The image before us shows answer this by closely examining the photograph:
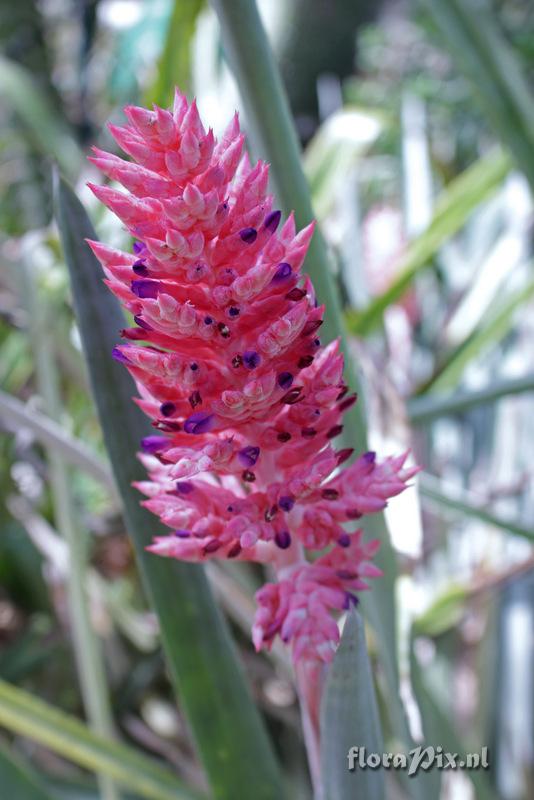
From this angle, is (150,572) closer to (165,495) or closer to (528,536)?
(165,495)

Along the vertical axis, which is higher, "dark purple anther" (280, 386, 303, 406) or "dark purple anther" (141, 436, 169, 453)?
"dark purple anther" (280, 386, 303, 406)

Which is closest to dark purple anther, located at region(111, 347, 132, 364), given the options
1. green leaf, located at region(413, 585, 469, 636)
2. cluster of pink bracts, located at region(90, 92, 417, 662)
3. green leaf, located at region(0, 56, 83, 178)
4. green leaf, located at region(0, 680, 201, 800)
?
cluster of pink bracts, located at region(90, 92, 417, 662)

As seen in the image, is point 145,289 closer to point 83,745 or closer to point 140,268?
point 140,268

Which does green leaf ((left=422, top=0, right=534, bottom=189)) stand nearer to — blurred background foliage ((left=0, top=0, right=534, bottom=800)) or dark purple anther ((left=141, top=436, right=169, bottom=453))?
blurred background foliage ((left=0, top=0, right=534, bottom=800))

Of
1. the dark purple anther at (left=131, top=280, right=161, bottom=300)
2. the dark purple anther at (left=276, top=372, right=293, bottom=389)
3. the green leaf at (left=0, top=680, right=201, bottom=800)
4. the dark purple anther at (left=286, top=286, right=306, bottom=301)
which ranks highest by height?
the dark purple anther at (left=131, top=280, right=161, bottom=300)

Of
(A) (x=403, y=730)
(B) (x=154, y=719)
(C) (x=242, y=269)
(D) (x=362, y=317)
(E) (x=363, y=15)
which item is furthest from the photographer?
(E) (x=363, y=15)

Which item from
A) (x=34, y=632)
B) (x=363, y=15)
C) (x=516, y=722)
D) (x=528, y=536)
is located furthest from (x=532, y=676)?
(x=363, y=15)

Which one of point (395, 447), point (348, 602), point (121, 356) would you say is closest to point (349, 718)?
point (348, 602)

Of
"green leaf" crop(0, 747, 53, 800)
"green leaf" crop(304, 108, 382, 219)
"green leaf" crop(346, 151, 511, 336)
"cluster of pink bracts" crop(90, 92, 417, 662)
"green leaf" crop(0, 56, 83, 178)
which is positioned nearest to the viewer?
"cluster of pink bracts" crop(90, 92, 417, 662)
